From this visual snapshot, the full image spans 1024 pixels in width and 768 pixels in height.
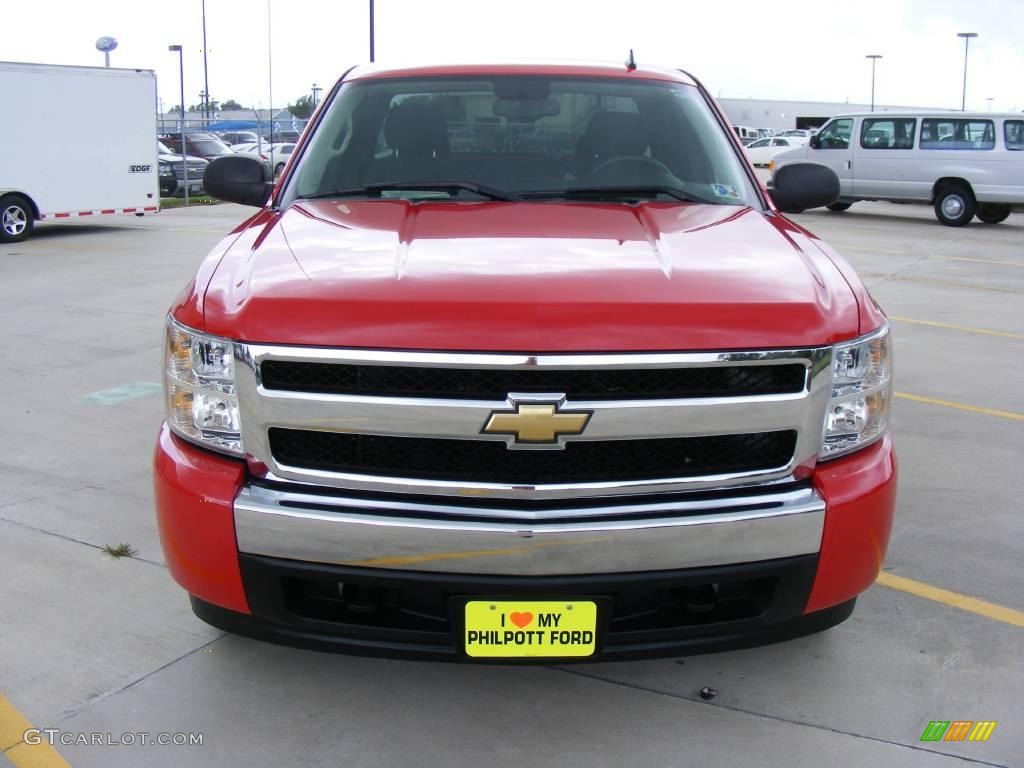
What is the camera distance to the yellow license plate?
8.55 ft

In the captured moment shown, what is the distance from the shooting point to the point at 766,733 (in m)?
2.96

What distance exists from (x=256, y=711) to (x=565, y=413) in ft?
4.26

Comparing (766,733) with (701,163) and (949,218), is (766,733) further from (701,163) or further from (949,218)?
(949,218)

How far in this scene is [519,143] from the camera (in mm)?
4078

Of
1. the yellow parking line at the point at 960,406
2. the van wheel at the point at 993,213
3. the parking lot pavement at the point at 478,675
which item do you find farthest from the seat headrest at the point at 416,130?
the van wheel at the point at 993,213

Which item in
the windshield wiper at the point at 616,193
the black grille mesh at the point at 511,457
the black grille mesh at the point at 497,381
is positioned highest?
the windshield wiper at the point at 616,193

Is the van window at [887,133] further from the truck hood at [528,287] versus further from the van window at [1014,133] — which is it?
the truck hood at [528,287]

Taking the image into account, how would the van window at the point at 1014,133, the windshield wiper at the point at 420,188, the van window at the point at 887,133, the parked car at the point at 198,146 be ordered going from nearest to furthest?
1. the windshield wiper at the point at 420,188
2. the van window at the point at 1014,133
3. the van window at the point at 887,133
4. the parked car at the point at 198,146

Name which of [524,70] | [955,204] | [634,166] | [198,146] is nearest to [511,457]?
[634,166]

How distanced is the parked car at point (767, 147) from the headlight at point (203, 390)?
31.4 metres

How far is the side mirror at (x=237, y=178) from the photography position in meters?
4.48

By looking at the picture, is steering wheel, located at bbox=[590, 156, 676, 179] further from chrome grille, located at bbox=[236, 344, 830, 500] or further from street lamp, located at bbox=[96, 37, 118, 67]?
street lamp, located at bbox=[96, 37, 118, 67]

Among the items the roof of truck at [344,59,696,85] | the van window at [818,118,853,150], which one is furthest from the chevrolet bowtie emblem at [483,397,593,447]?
the van window at [818,118,853,150]

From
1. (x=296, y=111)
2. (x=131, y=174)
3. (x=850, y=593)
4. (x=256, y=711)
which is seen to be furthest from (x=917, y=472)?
(x=296, y=111)
